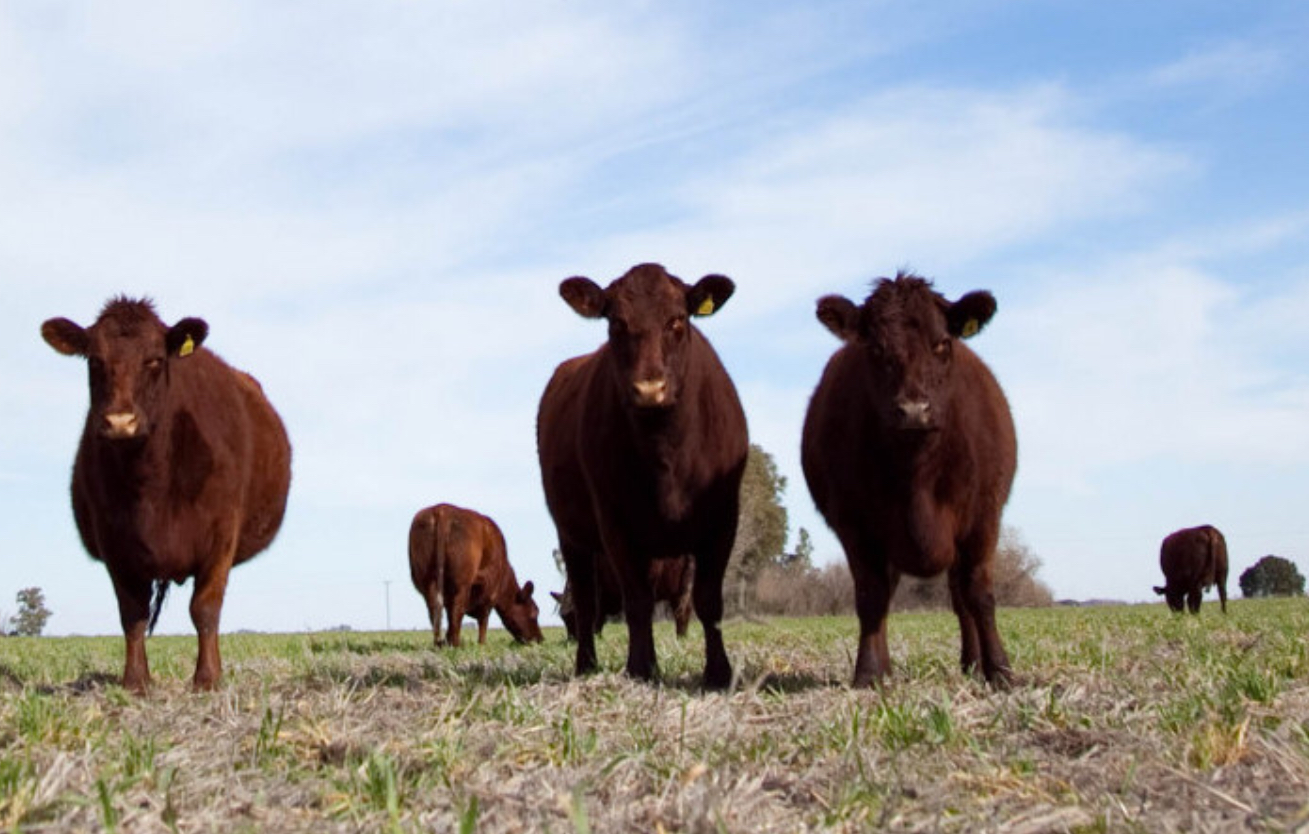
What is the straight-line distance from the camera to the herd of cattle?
795cm

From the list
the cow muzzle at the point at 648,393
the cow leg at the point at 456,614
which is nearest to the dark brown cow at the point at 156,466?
the cow muzzle at the point at 648,393

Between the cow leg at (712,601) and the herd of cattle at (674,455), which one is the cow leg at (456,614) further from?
the cow leg at (712,601)

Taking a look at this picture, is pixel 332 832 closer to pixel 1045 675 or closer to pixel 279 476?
pixel 1045 675

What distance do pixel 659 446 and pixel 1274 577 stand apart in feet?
320

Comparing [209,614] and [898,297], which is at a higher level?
[898,297]

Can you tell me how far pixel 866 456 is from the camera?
804 centimetres

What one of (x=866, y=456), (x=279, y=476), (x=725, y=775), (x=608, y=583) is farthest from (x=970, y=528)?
(x=608, y=583)

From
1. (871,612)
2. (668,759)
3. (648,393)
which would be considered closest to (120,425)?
(648,393)

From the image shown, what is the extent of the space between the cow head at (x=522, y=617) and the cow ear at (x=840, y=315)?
1818cm

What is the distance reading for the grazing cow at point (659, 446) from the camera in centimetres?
837

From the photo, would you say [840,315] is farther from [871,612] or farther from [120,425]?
[120,425]

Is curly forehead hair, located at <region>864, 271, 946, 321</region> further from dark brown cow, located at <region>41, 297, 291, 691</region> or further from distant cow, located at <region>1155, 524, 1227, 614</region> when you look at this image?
distant cow, located at <region>1155, 524, 1227, 614</region>

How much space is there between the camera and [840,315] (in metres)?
8.27

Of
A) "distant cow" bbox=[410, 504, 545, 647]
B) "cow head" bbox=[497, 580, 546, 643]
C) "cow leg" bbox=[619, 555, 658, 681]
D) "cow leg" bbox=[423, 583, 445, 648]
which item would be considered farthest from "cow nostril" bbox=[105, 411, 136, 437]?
"cow head" bbox=[497, 580, 546, 643]
